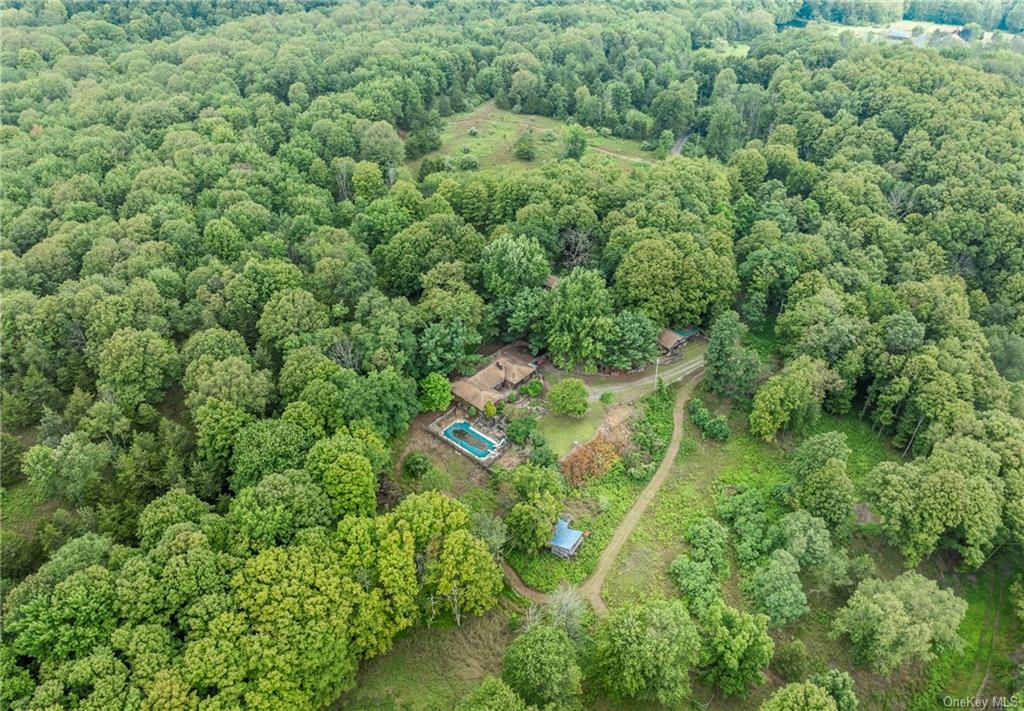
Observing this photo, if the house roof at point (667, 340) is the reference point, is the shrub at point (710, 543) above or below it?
below

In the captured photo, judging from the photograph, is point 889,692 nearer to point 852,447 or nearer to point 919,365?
point 852,447

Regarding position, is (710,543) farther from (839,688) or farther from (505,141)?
(505,141)

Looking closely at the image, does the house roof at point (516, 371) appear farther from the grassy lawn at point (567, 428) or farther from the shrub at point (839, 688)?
the shrub at point (839, 688)

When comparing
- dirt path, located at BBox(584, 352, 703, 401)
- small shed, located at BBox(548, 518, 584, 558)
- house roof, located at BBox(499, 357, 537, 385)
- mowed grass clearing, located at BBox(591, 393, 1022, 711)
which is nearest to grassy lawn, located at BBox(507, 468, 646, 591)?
small shed, located at BBox(548, 518, 584, 558)

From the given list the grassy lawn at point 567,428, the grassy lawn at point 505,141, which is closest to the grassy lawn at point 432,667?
the grassy lawn at point 567,428

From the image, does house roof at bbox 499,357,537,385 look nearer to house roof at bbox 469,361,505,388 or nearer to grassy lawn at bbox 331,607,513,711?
house roof at bbox 469,361,505,388

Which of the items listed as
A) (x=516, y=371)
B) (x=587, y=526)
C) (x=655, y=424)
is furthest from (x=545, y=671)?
(x=516, y=371)

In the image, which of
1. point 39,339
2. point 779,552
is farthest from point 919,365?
point 39,339
